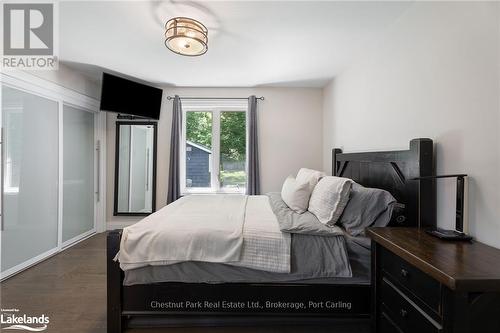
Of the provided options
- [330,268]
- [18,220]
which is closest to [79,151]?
[18,220]

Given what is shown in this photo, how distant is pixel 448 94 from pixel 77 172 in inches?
166

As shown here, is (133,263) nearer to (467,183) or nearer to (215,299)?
(215,299)

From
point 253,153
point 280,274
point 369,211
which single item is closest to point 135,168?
point 253,153

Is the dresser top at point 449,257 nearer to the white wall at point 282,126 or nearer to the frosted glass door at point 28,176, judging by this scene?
the white wall at point 282,126

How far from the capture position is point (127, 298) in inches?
64.6

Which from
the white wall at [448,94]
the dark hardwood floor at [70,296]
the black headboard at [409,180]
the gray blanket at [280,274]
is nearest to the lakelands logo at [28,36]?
the dark hardwood floor at [70,296]

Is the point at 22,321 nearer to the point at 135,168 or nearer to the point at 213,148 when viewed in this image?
the point at 135,168

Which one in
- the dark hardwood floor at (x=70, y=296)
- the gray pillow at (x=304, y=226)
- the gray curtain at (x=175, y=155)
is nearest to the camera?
the gray pillow at (x=304, y=226)

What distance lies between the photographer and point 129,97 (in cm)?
360

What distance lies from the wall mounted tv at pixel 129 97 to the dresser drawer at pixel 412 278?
143 inches

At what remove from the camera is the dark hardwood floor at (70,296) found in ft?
5.76

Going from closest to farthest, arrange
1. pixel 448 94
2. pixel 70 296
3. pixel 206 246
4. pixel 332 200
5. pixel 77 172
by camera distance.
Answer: pixel 448 94
pixel 206 246
pixel 332 200
pixel 70 296
pixel 77 172

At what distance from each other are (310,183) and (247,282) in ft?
3.39

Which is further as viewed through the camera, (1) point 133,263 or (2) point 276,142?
(2) point 276,142
